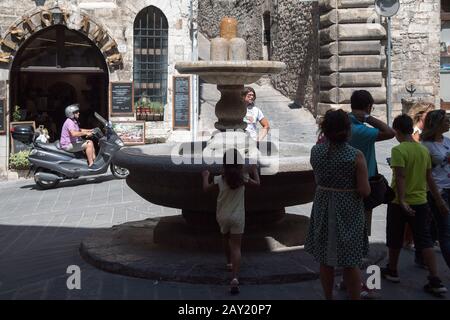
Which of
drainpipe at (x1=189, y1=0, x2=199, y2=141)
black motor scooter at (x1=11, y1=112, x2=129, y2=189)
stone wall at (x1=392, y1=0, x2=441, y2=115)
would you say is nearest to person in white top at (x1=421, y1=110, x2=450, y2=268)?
black motor scooter at (x1=11, y1=112, x2=129, y2=189)

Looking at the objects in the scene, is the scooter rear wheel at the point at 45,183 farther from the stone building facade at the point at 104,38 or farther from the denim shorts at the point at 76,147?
the stone building facade at the point at 104,38

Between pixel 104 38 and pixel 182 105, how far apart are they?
219 centimetres

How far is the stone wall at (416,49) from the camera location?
1554cm

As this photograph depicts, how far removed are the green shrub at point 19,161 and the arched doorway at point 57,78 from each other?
1.15 meters

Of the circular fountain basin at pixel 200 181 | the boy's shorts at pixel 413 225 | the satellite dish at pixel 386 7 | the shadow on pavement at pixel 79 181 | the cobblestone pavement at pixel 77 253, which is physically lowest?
the cobblestone pavement at pixel 77 253

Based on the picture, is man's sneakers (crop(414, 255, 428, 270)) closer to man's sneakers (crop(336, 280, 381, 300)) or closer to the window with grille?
man's sneakers (crop(336, 280, 381, 300))

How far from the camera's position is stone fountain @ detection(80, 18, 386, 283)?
469cm

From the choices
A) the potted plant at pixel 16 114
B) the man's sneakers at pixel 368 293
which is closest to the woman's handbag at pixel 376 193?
the man's sneakers at pixel 368 293

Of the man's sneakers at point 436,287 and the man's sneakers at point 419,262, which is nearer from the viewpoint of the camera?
the man's sneakers at point 436,287

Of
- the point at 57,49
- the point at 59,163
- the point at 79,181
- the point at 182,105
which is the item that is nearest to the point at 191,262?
the point at 59,163

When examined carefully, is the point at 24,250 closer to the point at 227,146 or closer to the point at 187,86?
the point at 227,146

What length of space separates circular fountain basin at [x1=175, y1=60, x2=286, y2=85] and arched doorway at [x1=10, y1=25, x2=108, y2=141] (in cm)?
762

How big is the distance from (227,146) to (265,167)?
1068mm

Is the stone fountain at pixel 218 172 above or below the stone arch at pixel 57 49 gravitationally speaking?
below
